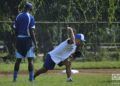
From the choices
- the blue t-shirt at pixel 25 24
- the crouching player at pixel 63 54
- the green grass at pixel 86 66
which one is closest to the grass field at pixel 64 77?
the green grass at pixel 86 66

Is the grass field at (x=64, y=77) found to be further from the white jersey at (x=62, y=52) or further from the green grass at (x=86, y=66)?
the white jersey at (x=62, y=52)

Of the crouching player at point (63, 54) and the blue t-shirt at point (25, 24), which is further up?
the blue t-shirt at point (25, 24)

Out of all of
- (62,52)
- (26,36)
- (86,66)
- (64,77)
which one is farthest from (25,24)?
(86,66)

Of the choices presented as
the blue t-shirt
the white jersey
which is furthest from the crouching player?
the blue t-shirt

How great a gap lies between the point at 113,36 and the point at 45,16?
387cm

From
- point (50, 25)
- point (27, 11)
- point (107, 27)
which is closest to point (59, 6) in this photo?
point (50, 25)

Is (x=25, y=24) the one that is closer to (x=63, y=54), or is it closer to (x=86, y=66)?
(x=63, y=54)

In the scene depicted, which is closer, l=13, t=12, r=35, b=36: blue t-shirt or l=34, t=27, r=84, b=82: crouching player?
l=13, t=12, r=35, b=36: blue t-shirt

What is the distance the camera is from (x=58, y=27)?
2580 centimetres

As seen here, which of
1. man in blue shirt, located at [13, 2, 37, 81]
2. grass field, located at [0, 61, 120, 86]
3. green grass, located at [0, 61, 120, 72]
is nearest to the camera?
grass field, located at [0, 61, 120, 86]

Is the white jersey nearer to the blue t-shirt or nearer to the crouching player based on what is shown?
the crouching player

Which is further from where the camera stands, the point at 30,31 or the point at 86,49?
the point at 86,49

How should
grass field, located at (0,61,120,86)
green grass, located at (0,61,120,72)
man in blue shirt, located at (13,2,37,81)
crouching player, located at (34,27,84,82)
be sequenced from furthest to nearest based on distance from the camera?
green grass, located at (0,61,120,72) → crouching player, located at (34,27,84,82) → man in blue shirt, located at (13,2,37,81) → grass field, located at (0,61,120,86)

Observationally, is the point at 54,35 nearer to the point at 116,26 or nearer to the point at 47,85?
the point at 116,26
